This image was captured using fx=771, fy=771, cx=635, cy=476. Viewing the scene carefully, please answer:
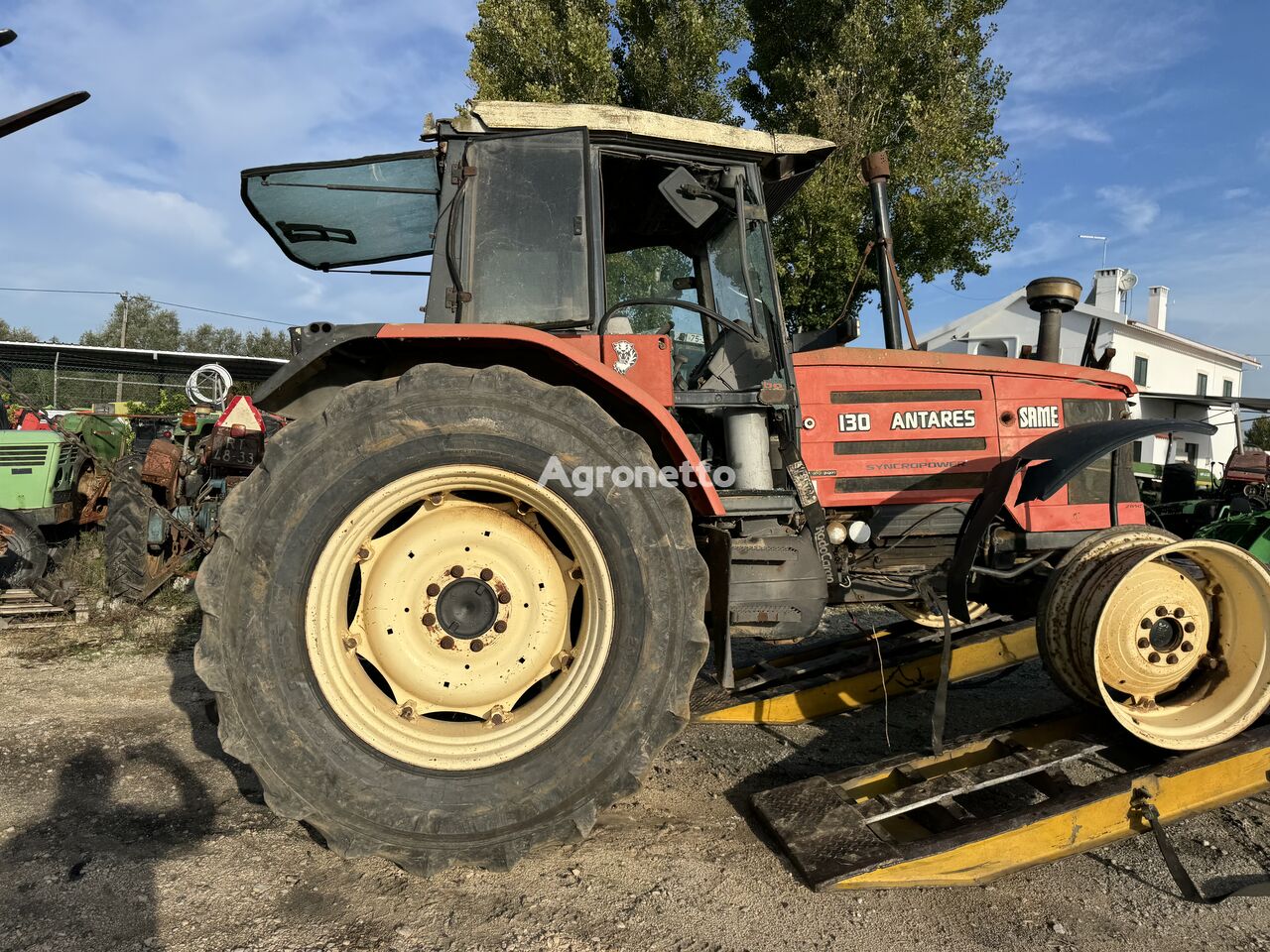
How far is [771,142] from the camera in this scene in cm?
294

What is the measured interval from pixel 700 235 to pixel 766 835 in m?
2.35

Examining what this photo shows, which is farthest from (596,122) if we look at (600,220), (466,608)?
(466,608)

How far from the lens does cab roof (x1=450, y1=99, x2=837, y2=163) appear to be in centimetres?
268

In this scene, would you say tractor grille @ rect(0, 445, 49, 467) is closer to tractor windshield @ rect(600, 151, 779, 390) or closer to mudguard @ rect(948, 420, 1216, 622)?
tractor windshield @ rect(600, 151, 779, 390)

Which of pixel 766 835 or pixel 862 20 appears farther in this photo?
pixel 862 20

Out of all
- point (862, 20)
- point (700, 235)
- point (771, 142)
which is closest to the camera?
point (771, 142)

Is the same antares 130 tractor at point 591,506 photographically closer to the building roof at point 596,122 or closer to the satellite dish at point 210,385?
the building roof at point 596,122

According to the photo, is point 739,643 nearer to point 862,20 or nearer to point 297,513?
point 297,513

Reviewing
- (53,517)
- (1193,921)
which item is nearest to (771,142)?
(1193,921)

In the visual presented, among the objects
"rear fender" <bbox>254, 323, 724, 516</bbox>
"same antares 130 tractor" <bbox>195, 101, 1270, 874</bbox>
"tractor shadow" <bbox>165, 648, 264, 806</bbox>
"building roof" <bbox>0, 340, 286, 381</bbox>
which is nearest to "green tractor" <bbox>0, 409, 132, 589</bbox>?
"tractor shadow" <bbox>165, 648, 264, 806</bbox>

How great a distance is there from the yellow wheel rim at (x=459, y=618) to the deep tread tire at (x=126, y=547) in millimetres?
4535

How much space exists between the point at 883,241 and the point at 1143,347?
2394 centimetres

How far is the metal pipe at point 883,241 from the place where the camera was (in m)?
3.33

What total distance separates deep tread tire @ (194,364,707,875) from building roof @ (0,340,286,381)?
19299 mm
